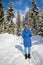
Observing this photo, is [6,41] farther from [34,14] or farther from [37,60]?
[34,14]

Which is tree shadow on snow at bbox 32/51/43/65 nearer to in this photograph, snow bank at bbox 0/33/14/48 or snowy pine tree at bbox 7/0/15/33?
snow bank at bbox 0/33/14/48

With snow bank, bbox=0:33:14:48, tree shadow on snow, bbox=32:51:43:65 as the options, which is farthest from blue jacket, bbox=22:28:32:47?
snow bank, bbox=0:33:14:48

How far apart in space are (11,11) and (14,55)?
1696 inches

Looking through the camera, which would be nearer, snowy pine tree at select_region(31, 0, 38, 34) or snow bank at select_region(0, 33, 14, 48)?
snow bank at select_region(0, 33, 14, 48)

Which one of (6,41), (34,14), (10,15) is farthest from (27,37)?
(10,15)

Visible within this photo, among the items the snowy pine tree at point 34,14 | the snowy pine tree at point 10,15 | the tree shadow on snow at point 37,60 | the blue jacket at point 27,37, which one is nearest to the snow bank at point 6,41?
the blue jacket at point 27,37

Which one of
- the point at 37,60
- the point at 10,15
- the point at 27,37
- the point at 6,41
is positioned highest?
the point at 27,37

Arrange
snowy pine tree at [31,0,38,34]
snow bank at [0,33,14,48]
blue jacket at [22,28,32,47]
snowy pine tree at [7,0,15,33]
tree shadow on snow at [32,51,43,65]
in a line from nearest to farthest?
tree shadow on snow at [32,51,43,65] → blue jacket at [22,28,32,47] → snow bank at [0,33,14,48] → snowy pine tree at [31,0,38,34] → snowy pine tree at [7,0,15,33]

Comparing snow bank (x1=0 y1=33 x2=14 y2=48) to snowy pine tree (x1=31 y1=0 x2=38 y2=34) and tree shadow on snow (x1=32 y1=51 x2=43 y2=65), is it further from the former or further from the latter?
snowy pine tree (x1=31 y1=0 x2=38 y2=34)

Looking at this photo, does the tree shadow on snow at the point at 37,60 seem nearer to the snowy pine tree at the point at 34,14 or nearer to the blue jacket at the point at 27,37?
the blue jacket at the point at 27,37

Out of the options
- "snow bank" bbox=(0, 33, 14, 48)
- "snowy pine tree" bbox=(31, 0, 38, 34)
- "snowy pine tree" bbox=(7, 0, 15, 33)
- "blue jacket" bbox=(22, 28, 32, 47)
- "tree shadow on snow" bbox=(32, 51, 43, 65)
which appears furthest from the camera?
"snowy pine tree" bbox=(7, 0, 15, 33)

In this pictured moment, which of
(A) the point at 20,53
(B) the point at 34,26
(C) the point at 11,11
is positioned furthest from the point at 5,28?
(A) the point at 20,53

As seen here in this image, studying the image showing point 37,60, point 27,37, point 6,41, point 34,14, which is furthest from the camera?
point 34,14

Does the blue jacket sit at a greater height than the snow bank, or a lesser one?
greater
